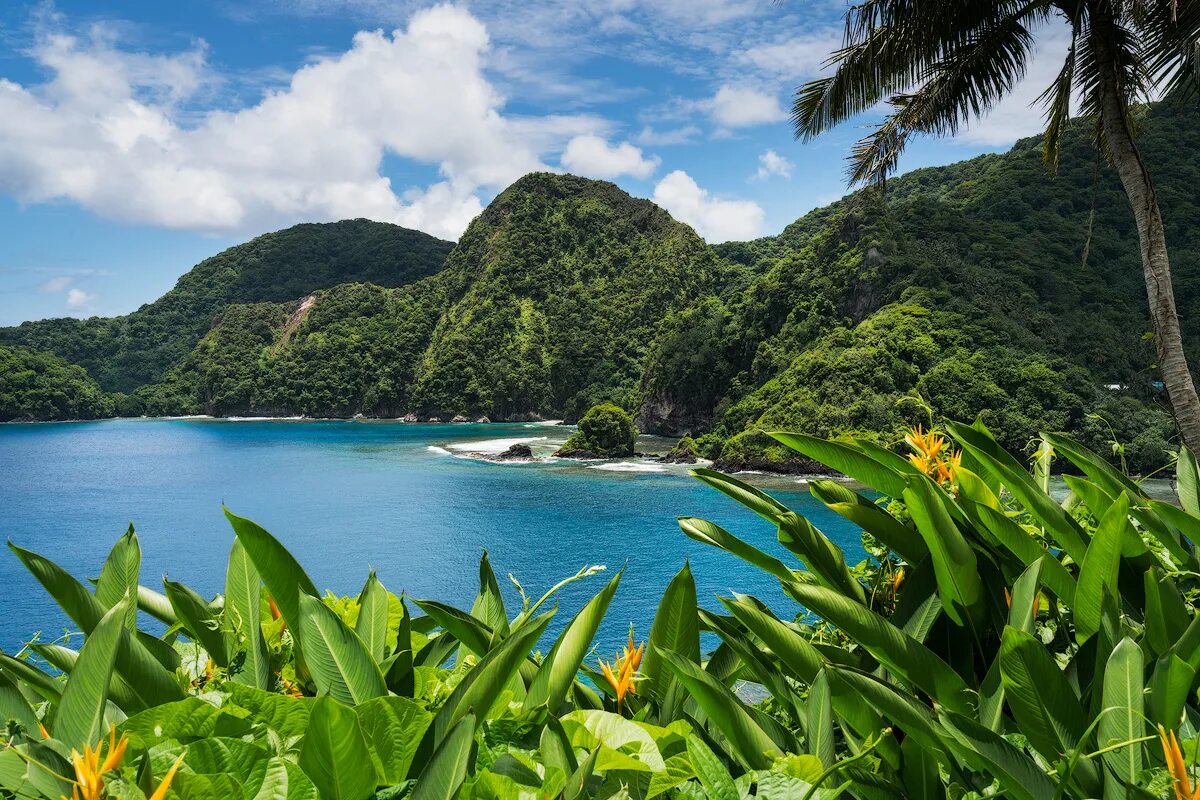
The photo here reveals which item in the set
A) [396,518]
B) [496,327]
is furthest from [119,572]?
[496,327]

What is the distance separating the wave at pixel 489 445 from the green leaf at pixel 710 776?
37409 millimetres

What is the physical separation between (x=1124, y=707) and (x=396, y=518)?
86.1 feet

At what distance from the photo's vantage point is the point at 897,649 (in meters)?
0.89

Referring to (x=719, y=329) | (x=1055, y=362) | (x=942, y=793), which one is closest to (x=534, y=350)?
(x=719, y=329)

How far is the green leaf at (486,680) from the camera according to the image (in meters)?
0.65

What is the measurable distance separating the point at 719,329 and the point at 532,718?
4095cm

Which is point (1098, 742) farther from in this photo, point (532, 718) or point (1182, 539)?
point (1182, 539)

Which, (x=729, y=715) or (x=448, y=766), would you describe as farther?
(x=729, y=715)

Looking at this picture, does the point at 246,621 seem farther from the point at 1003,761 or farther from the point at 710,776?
the point at 1003,761

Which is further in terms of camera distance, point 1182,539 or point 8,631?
point 8,631

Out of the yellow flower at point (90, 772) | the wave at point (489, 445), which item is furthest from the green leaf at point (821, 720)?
the wave at point (489, 445)

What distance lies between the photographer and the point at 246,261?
319 ft

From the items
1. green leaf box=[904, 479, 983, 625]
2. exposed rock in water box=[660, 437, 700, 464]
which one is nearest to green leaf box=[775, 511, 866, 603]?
green leaf box=[904, 479, 983, 625]

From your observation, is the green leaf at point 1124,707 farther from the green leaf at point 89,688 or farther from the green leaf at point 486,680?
the green leaf at point 89,688
